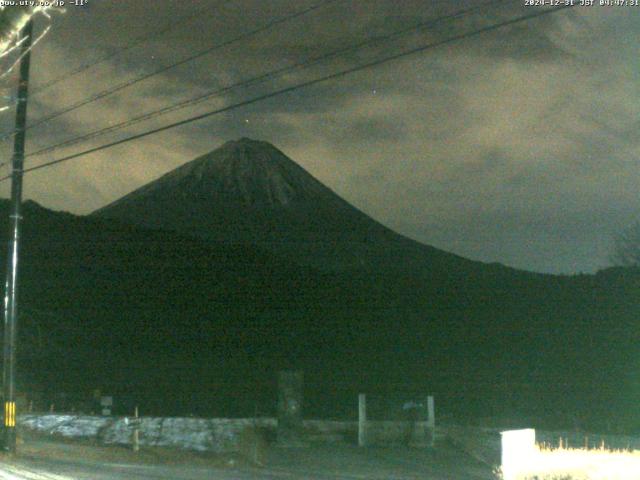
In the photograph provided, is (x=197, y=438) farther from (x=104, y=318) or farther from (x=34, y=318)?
(x=104, y=318)

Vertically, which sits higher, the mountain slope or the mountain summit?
the mountain summit

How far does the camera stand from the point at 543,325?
50.7 metres

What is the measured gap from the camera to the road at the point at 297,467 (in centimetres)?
1513

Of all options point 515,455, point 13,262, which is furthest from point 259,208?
point 515,455

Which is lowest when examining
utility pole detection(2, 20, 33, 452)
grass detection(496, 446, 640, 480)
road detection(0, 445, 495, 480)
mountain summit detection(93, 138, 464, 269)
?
road detection(0, 445, 495, 480)

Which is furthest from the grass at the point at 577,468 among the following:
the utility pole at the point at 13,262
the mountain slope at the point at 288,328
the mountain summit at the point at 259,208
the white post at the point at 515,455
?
the mountain summit at the point at 259,208

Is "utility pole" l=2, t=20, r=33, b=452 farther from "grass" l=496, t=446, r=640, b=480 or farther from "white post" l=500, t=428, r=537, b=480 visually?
"white post" l=500, t=428, r=537, b=480

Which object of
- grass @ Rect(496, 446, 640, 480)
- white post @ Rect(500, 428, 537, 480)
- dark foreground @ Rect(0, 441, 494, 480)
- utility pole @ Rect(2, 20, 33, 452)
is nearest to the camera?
grass @ Rect(496, 446, 640, 480)

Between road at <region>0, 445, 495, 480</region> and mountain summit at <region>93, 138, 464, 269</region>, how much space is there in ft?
284

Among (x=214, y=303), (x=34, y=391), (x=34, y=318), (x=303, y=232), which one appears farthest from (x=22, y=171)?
(x=303, y=232)

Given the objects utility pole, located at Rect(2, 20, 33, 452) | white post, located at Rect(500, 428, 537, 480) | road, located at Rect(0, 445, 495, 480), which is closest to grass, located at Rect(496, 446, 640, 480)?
white post, located at Rect(500, 428, 537, 480)

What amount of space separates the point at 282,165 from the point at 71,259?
283 feet

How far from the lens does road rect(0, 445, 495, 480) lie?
1513 cm

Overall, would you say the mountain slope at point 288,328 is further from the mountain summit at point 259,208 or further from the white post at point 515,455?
the mountain summit at point 259,208
